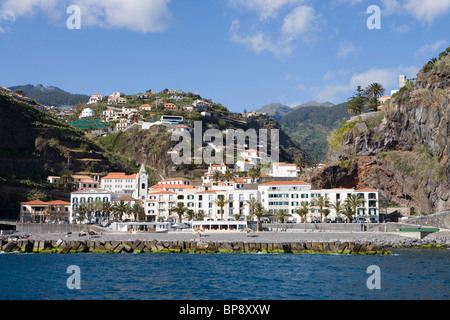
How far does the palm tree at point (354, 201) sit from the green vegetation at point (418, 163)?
39.6 ft

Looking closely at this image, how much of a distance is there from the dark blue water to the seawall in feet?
10.8

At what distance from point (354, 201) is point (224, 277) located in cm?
5112

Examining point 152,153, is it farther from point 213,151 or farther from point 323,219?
point 323,219

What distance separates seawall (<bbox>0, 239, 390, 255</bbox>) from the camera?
66750mm

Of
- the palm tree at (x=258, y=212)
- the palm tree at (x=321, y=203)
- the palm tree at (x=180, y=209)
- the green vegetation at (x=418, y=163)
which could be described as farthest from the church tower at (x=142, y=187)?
the green vegetation at (x=418, y=163)

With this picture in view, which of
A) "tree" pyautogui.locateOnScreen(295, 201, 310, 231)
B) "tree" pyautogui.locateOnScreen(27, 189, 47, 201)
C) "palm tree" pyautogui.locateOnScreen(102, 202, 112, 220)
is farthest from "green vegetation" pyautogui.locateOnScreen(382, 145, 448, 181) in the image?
"tree" pyautogui.locateOnScreen(27, 189, 47, 201)

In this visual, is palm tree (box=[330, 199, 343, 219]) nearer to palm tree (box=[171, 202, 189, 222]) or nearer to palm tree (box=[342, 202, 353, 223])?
palm tree (box=[342, 202, 353, 223])

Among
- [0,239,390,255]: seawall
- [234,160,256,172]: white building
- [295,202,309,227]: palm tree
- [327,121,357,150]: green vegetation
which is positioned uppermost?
[327,121,357,150]: green vegetation

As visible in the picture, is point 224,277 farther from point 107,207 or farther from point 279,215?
point 107,207

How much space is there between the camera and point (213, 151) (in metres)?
168

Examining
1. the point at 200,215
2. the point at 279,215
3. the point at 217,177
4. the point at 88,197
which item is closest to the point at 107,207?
the point at 88,197

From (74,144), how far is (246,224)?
76.4 meters

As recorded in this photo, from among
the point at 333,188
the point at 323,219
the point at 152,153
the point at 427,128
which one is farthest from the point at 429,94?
the point at 152,153

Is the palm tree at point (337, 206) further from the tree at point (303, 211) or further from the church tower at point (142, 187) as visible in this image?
the church tower at point (142, 187)
